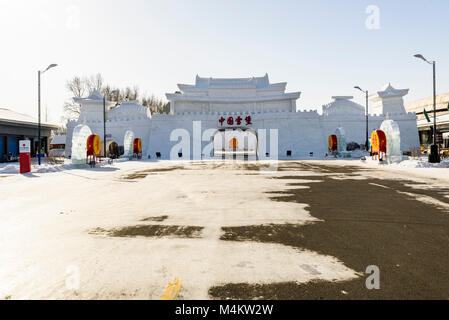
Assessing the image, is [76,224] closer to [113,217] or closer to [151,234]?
[113,217]

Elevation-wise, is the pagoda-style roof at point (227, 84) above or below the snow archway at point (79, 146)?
above

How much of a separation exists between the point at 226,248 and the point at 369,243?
2282mm

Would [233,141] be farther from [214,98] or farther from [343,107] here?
[343,107]

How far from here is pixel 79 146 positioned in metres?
23.0

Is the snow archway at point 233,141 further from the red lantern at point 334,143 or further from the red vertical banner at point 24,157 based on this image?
the red vertical banner at point 24,157

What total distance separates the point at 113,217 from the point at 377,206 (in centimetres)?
660

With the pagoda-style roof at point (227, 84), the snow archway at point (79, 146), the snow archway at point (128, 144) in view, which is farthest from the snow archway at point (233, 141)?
the snow archway at point (79, 146)

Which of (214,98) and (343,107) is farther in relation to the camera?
(343,107)

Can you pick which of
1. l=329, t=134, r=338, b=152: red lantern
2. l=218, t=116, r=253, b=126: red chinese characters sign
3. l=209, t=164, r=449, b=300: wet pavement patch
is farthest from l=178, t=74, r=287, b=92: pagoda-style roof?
l=209, t=164, r=449, b=300: wet pavement patch

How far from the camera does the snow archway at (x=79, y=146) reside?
22703mm

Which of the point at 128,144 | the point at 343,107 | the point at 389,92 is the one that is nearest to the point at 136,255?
the point at 128,144

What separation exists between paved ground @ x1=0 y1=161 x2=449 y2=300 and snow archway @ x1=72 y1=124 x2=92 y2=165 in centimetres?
1536

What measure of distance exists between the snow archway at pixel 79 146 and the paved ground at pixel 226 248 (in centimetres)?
1536

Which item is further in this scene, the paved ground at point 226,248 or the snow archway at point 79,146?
the snow archway at point 79,146
